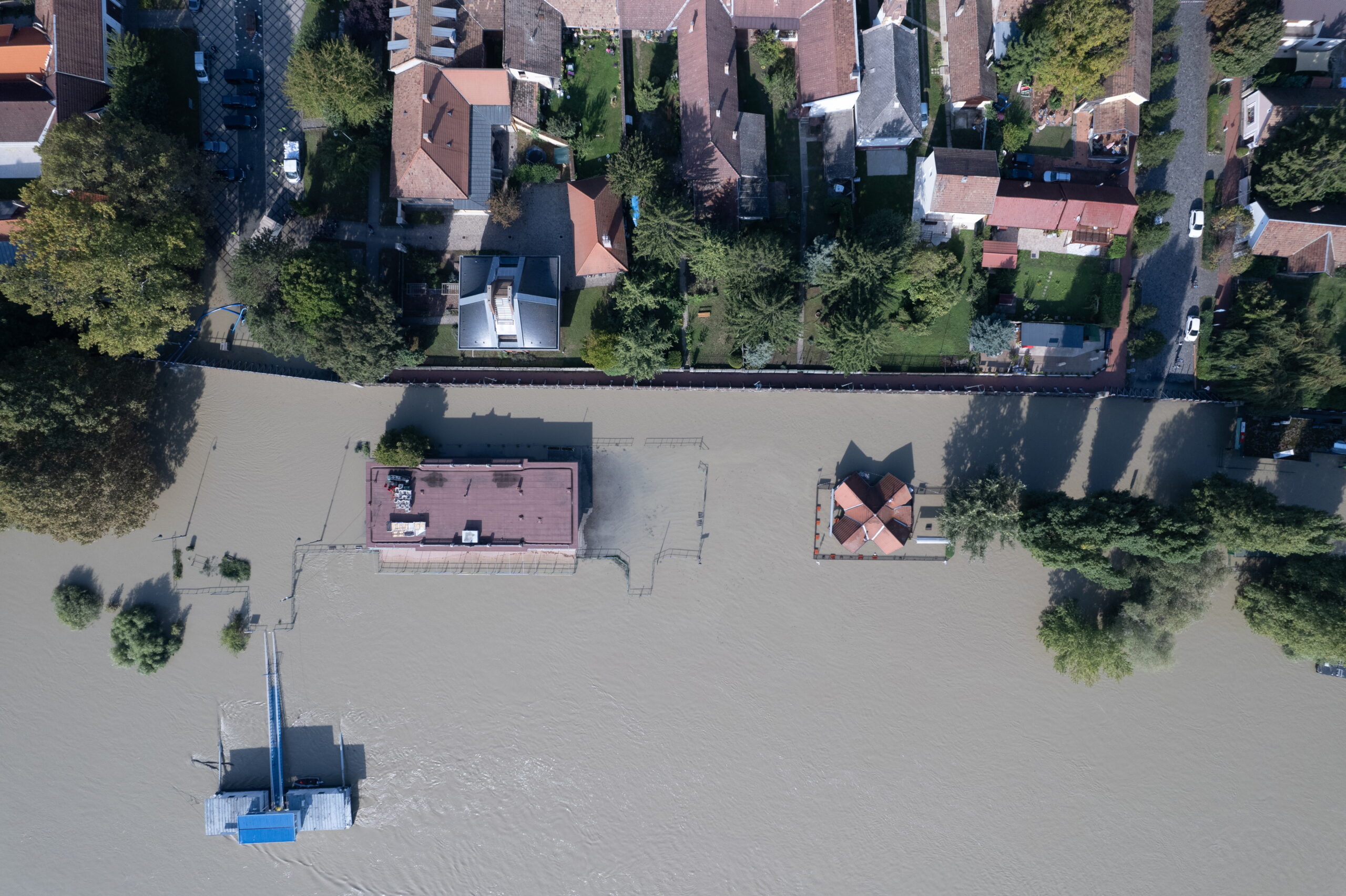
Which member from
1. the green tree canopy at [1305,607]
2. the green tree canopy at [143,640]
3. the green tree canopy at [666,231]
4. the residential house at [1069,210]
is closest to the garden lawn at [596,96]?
the green tree canopy at [666,231]

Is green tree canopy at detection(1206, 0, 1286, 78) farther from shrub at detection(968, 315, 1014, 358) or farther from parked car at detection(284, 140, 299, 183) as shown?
parked car at detection(284, 140, 299, 183)

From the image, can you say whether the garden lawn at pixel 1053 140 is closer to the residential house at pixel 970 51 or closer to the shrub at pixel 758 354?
the residential house at pixel 970 51

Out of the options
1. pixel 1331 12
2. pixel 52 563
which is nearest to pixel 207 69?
pixel 52 563

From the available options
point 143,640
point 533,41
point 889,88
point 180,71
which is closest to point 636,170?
point 533,41

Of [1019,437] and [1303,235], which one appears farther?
[1019,437]

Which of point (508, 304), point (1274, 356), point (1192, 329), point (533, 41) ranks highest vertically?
point (533, 41)

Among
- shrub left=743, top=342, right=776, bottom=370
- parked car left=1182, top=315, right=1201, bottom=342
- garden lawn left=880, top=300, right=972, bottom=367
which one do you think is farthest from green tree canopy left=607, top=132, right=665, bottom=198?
parked car left=1182, top=315, right=1201, bottom=342

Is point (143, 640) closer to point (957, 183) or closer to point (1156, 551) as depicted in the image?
point (957, 183)
